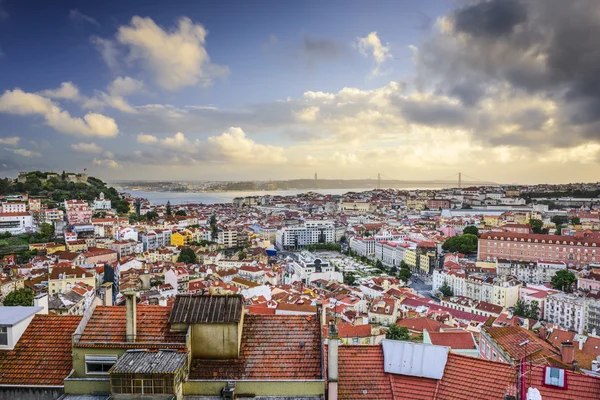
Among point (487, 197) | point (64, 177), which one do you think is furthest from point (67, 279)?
point (487, 197)

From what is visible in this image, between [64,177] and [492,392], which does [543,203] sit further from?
[492,392]

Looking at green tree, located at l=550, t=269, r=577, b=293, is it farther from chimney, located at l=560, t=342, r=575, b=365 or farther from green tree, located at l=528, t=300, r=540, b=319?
chimney, located at l=560, t=342, r=575, b=365

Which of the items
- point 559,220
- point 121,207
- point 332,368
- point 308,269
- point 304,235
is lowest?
point 304,235

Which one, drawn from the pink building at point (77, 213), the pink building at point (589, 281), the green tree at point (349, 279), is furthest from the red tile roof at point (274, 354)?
the pink building at point (77, 213)

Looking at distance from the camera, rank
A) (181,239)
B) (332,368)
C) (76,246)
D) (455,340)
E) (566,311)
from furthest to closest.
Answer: (181,239), (76,246), (566,311), (455,340), (332,368)

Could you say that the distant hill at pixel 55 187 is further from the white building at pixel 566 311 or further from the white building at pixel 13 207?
the white building at pixel 566 311

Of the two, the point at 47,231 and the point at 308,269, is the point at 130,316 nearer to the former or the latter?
the point at 308,269

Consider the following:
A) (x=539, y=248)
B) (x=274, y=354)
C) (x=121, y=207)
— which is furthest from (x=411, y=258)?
(x=121, y=207)
